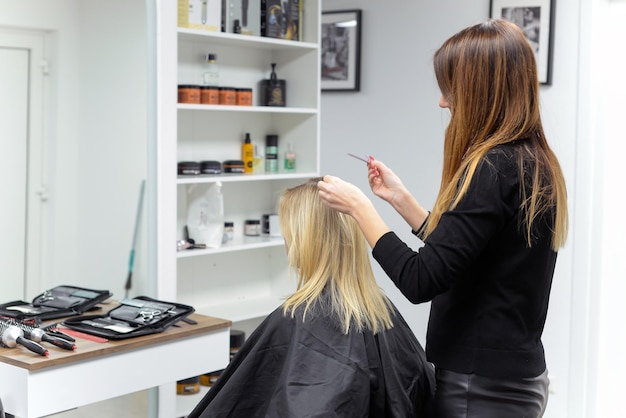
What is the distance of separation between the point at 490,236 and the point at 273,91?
2.18 m

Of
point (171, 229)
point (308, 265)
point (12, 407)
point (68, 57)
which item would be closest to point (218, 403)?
point (308, 265)

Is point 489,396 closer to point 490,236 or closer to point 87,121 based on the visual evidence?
point 490,236


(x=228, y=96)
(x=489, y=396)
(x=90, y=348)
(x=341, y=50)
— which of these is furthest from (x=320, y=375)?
(x=341, y=50)

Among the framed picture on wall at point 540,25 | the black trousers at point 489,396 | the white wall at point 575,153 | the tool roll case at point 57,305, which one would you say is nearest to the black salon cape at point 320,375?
the black trousers at point 489,396

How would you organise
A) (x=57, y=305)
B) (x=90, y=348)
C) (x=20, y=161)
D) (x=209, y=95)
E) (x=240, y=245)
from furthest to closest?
(x=240, y=245) < (x=209, y=95) < (x=20, y=161) < (x=57, y=305) < (x=90, y=348)

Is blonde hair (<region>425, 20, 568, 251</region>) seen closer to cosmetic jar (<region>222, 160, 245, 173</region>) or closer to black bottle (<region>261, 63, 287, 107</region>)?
cosmetic jar (<region>222, 160, 245, 173</region>)

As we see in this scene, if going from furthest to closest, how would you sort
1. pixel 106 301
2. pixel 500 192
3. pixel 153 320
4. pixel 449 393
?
pixel 106 301, pixel 153 320, pixel 449 393, pixel 500 192

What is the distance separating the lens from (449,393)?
1.68m

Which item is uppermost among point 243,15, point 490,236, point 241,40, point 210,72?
point 243,15

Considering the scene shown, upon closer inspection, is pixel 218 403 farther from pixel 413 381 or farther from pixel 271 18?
pixel 271 18

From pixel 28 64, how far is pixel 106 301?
950 millimetres

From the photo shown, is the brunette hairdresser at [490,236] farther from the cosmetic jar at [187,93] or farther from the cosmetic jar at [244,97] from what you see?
the cosmetic jar at [244,97]

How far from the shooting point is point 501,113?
1623 millimetres

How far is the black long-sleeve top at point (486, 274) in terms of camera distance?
156 centimetres
